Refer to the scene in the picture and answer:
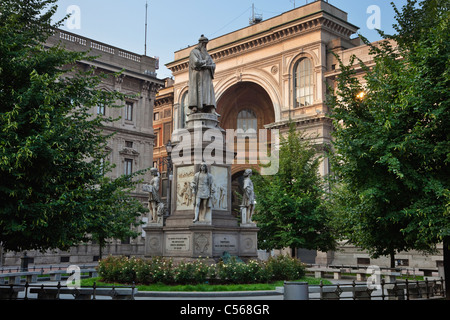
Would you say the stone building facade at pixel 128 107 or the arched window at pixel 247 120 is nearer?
the stone building facade at pixel 128 107

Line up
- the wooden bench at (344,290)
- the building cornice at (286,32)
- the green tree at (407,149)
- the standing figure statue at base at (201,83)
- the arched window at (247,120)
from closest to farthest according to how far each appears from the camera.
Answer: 1. the wooden bench at (344,290)
2. the green tree at (407,149)
3. the standing figure statue at base at (201,83)
4. the building cornice at (286,32)
5. the arched window at (247,120)

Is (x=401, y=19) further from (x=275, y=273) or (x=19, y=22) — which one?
(x=19, y=22)

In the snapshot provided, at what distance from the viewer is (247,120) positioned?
57.3 metres

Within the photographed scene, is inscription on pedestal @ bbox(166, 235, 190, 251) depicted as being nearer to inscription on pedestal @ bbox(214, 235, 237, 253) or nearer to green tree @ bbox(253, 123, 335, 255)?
inscription on pedestal @ bbox(214, 235, 237, 253)

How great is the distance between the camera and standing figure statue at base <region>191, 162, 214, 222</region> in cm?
1666

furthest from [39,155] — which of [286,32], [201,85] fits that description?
[286,32]

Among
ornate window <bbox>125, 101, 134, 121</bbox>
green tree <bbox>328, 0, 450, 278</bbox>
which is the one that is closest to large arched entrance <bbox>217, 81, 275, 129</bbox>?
ornate window <bbox>125, 101, 134, 121</bbox>

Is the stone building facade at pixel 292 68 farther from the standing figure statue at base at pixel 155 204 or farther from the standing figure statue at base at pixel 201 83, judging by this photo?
the standing figure statue at base at pixel 155 204

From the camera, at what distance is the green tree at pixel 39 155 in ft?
35.2

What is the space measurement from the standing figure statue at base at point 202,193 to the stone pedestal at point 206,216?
193 mm

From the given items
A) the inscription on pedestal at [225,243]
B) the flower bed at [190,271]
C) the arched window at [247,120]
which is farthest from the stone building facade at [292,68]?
the flower bed at [190,271]

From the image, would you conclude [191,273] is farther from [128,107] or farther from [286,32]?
[128,107]
